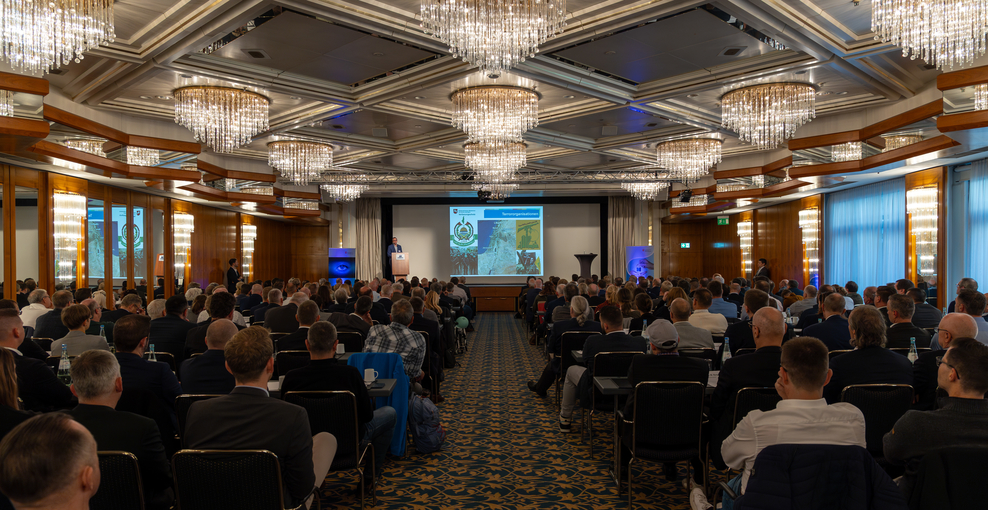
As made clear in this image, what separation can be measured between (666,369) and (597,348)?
1.40m

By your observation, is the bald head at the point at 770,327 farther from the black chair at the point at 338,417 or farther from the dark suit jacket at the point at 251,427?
A: the dark suit jacket at the point at 251,427

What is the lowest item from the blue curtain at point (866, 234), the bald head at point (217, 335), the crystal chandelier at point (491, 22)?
the bald head at point (217, 335)

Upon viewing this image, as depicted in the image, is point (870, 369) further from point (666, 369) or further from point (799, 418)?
point (799, 418)

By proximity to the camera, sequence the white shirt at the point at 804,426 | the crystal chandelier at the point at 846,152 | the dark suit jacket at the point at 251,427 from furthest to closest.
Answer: the crystal chandelier at the point at 846,152, the dark suit jacket at the point at 251,427, the white shirt at the point at 804,426

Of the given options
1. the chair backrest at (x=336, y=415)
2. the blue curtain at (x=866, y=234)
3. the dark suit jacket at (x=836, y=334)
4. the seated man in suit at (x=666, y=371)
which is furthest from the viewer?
the blue curtain at (x=866, y=234)

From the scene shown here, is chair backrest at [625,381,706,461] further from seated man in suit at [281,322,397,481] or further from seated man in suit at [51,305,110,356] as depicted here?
seated man in suit at [51,305,110,356]

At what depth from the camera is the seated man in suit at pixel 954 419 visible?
240cm

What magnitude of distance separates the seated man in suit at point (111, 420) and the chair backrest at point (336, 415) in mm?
1022

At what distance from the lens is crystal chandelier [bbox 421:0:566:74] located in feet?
17.0

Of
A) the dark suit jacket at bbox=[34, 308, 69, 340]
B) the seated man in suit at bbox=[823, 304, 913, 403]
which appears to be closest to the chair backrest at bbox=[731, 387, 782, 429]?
the seated man in suit at bbox=[823, 304, 913, 403]

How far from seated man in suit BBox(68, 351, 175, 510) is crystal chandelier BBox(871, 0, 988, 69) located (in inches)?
226

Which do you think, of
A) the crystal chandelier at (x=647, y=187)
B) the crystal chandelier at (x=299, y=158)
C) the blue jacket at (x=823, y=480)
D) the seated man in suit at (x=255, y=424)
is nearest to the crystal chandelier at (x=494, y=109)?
the crystal chandelier at (x=299, y=158)

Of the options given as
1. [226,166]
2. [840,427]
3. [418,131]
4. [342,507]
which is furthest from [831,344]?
[226,166]

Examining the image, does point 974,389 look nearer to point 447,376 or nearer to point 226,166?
point 447,376
